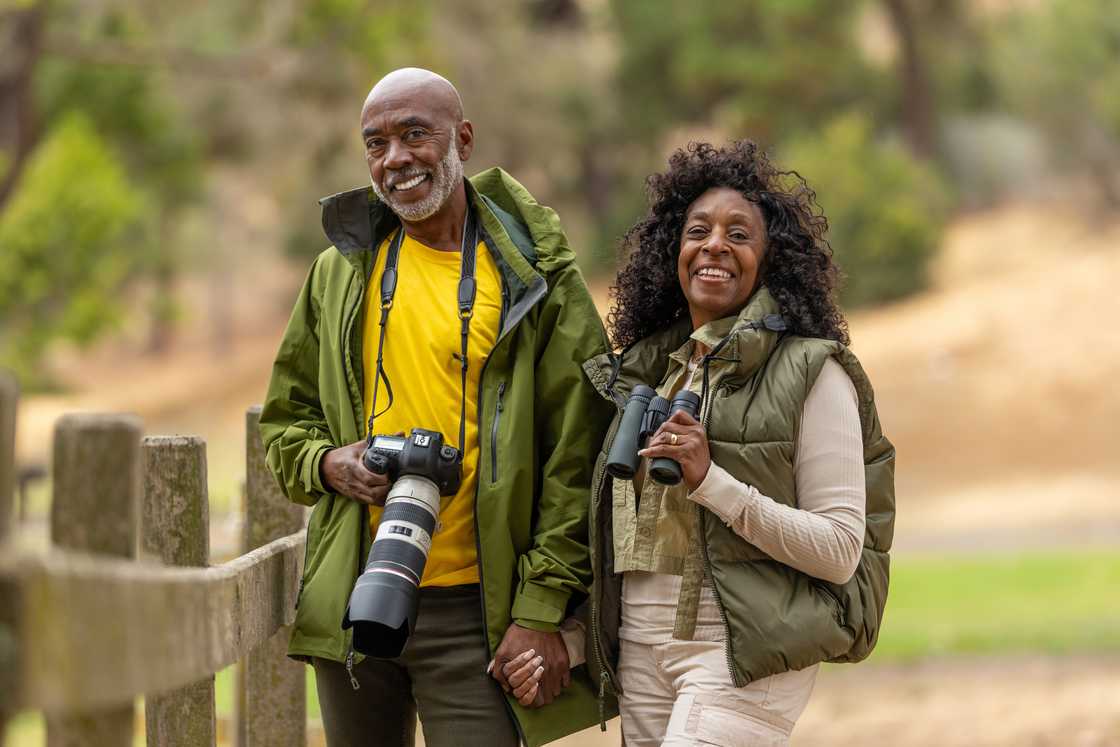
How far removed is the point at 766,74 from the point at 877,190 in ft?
15.8

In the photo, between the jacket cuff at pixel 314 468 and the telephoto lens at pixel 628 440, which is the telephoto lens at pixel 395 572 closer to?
the jacket cuff at pixel 314 468

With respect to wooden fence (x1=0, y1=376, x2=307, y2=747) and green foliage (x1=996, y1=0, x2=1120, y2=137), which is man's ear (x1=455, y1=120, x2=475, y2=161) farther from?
green foliage (x1=996, y1=0, x2=1120, y2=137)

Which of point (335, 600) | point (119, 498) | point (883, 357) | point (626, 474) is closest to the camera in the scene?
point (119, 498)

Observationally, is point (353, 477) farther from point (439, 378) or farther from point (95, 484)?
point (95, 484)

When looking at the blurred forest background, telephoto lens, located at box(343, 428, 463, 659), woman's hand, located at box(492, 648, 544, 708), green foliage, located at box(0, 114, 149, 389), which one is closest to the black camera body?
telephoto lens, located at box(343, 428, 463, 659)

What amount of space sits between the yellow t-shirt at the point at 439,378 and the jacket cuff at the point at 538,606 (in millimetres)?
114

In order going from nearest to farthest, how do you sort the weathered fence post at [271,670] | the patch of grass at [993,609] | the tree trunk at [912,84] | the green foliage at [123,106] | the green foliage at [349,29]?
1. the weathered fence post at [271,670]
2. the patch of grass at [993,609]
3. the green foliage at [349,29]
4. the green foliage at [123,106]
5. the tree trunk at [912,84]

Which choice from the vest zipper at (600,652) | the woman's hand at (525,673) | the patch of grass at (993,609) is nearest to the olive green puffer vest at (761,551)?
the vest zipper at (600,652)

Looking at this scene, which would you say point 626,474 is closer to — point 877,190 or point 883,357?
point 883,357

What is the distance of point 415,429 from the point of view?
294 cm

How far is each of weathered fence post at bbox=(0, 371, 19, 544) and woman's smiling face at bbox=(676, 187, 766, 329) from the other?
1.64m

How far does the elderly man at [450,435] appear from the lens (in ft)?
9.98

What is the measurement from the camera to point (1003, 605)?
37.8 feet

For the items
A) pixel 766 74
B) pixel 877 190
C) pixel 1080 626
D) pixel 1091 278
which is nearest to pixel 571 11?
pixel 766 74
